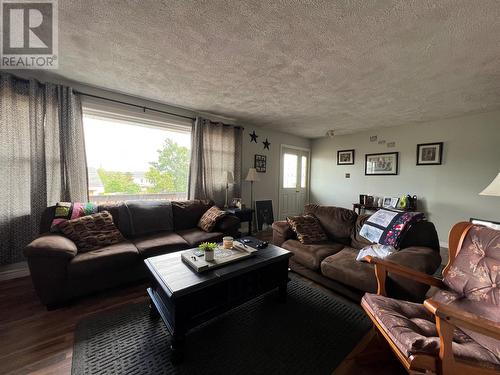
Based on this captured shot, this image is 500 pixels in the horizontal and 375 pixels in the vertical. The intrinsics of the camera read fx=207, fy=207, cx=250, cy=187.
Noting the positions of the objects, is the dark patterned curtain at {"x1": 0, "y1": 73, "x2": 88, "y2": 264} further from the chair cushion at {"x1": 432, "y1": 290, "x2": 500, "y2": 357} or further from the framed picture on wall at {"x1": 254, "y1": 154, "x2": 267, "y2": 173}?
the chair cushion at {"x1": 432, "y1": 290, "x2": 500, "y2": 357}

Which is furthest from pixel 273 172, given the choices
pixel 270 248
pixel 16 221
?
pixel 16 221

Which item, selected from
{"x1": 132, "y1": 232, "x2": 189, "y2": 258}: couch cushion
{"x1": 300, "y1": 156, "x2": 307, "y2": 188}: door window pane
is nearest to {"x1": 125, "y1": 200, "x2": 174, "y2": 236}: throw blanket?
{"x1": 132, "y1": 232, "x2": 189, "y2": 258}: couch cushion

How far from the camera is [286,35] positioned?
1.62 metres

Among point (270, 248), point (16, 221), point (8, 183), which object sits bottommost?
point (270, 248)

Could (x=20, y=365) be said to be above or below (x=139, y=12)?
below

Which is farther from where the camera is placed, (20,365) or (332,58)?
(332,58)

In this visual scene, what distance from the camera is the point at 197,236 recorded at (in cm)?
272

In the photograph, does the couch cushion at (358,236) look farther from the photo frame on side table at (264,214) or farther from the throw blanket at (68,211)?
the throw blanket at (68,211)

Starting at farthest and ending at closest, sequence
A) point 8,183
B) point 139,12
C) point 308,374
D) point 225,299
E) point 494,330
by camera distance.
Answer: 1. point 8,183
2. point 225,299
3. point 139,12
4. point 308,374
5. point 494,330

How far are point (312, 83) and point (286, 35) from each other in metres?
0.91

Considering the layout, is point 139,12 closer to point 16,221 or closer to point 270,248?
point 270,248

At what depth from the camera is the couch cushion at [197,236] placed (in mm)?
2586

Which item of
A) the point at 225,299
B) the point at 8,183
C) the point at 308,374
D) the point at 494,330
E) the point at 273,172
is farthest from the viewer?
the point at 273,172

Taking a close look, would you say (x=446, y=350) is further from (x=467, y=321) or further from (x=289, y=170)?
(x=289, y=170)
